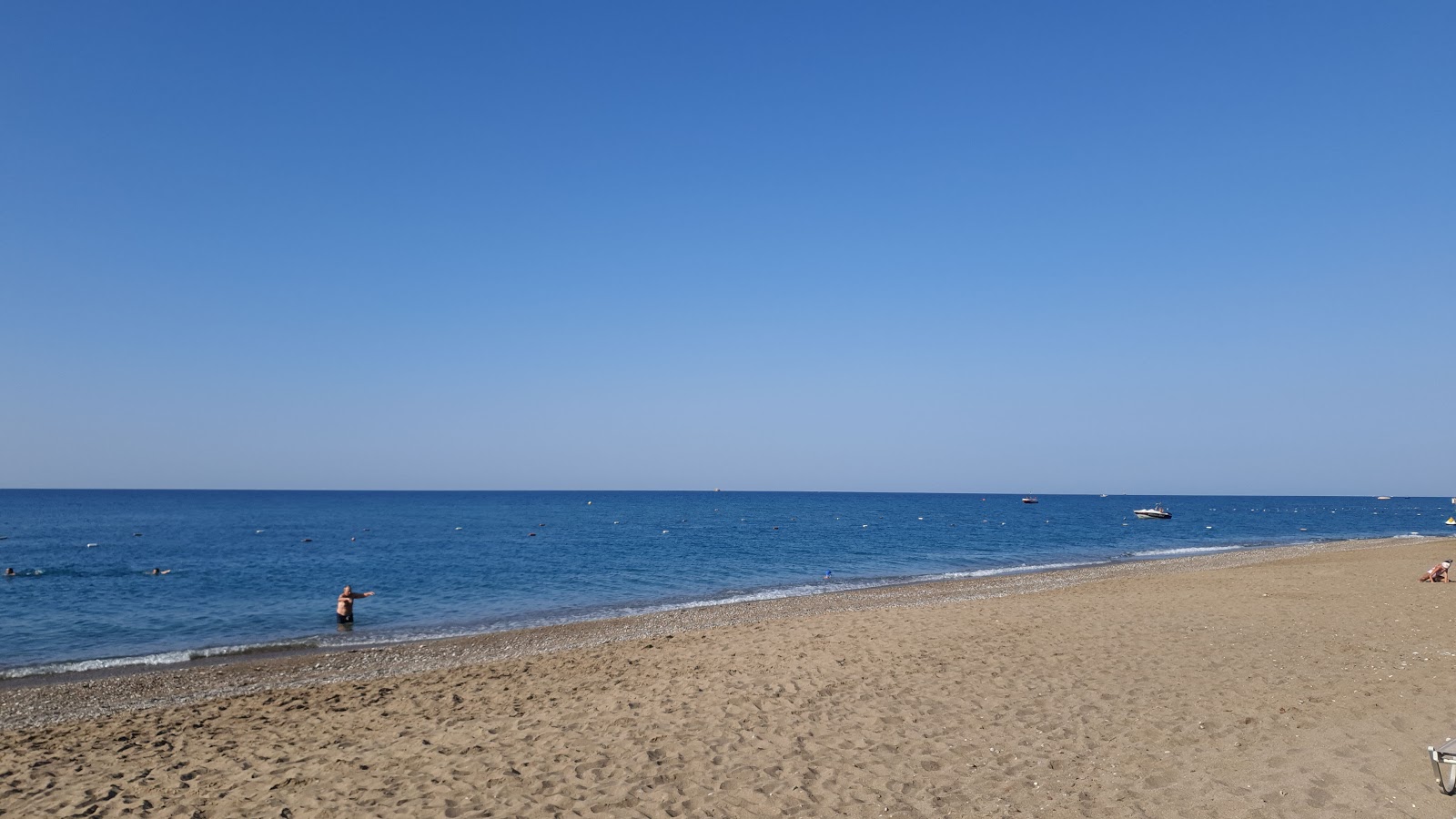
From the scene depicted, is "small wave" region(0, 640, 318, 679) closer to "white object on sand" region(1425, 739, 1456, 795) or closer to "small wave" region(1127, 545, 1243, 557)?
"white object on sand" region(1425, 739, 1456, 795)

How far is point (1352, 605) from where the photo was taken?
753 inches

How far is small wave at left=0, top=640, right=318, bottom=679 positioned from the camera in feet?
58.2

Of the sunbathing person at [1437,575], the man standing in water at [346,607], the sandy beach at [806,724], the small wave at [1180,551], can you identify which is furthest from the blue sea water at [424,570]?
the sunbathing person at [1437,575]

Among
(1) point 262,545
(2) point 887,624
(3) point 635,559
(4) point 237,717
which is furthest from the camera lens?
(1) point 262,545

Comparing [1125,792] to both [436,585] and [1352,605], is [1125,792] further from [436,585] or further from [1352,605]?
[436,585]

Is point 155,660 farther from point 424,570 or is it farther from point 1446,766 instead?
point 1446,766

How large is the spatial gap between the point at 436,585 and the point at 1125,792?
1213 inches

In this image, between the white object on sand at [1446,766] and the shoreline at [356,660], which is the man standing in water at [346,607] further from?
the white object on sand at [1446,766]

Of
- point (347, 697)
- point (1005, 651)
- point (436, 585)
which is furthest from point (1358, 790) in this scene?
point (436, 585)

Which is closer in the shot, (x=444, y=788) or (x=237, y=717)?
(x=444, y=788)

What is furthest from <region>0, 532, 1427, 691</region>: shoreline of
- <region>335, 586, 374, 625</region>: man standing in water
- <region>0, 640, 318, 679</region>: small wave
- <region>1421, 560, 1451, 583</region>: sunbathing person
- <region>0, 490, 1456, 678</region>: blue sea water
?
<region>1421, 560, 1451, 583</region>: sunbathing person

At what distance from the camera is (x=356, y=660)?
59.4 feet

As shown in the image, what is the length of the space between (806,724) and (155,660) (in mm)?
18100

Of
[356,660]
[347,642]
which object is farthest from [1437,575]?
[347,642]
